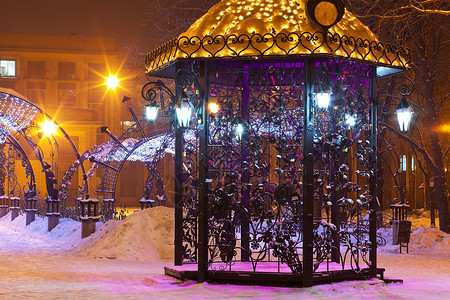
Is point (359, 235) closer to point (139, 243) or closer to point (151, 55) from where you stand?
point (151, 55)

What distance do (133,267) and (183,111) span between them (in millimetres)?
4540

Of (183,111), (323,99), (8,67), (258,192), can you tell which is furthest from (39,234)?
(8,67)

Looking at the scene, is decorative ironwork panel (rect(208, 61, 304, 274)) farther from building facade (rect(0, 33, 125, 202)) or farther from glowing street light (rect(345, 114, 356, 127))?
building facade (rect(0, 33, 125, 202))

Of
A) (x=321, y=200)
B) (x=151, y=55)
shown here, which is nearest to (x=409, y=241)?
(x=321, y=200)

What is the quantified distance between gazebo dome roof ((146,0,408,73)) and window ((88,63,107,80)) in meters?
42.5

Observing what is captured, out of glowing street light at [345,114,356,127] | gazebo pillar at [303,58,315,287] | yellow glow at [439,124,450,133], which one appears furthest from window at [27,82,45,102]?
gazebo pillar at [303,58,315,287]

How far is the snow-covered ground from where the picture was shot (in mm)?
9719

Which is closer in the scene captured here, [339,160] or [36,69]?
[339,160]

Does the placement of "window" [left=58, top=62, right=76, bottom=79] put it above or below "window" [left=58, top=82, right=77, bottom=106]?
above

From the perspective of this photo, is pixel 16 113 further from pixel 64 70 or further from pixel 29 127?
pixel 64 70

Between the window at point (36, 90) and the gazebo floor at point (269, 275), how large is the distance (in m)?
43.4

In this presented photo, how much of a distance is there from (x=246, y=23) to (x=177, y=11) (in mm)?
13481

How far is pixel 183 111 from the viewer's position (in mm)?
10617

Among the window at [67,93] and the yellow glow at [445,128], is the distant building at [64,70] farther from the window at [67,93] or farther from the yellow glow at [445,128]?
the yellow glow at [445,128]
